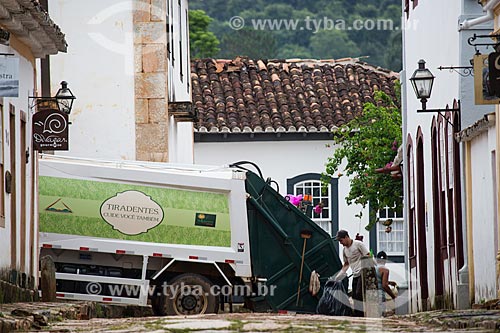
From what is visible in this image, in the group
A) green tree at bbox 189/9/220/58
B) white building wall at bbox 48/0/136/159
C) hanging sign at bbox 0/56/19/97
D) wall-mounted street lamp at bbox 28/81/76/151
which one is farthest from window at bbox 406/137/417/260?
green tree at bbox 189/9/220/58

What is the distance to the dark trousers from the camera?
1925cm

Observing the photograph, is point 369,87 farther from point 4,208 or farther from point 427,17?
point 4,208

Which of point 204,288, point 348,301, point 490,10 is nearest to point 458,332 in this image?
point 490,10

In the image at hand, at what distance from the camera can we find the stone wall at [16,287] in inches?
625

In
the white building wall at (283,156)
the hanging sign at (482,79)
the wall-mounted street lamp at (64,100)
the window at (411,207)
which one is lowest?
the window at (411,207)

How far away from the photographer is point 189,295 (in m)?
21.5

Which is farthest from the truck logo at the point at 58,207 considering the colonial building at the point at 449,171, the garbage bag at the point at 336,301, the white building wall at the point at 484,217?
the white building wall at the point at 484,217

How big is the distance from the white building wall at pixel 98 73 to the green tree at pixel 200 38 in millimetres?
31419

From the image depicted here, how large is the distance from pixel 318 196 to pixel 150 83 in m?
9.87

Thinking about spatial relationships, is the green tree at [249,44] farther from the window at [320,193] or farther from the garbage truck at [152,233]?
the garbage truck at [152,233]

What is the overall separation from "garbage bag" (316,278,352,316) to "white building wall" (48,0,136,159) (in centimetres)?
763

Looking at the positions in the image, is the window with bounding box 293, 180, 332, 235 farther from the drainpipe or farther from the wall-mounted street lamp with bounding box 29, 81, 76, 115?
the drainpipe

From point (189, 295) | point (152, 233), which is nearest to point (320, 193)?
point (189, 295)

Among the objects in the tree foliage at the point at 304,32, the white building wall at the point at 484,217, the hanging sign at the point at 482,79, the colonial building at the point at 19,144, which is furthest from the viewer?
the tree foliage at the point at 304,32
